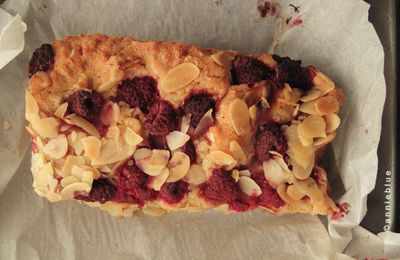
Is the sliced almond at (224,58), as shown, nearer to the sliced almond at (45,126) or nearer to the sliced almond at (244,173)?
the sliced almond at (244,173)

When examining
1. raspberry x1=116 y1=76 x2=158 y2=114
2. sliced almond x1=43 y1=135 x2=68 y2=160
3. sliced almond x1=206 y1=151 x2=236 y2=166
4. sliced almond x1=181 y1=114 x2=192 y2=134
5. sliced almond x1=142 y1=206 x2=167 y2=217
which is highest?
raspberry x1=116 y1=76 x2=158 y2=114

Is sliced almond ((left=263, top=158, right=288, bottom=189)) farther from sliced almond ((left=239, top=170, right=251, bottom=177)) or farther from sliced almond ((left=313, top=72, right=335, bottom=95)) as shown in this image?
sliced almond ((left=313, top=72, right=335, bottom=95))

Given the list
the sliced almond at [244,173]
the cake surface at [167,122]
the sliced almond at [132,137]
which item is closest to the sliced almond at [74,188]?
the cake surface at [167,122]

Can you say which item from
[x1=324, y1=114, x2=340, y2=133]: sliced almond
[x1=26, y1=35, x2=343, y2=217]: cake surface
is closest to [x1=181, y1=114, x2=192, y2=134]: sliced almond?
[x1=26, y1=35, x2=343, y2=217]: cake surface

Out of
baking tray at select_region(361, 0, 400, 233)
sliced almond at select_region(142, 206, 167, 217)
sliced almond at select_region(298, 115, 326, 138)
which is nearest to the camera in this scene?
sliced almond at select_region(298, 115, 326, 138)

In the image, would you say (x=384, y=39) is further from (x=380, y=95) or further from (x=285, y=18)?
(x=285, y=18)

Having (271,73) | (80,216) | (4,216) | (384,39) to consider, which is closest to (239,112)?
(271,73)
